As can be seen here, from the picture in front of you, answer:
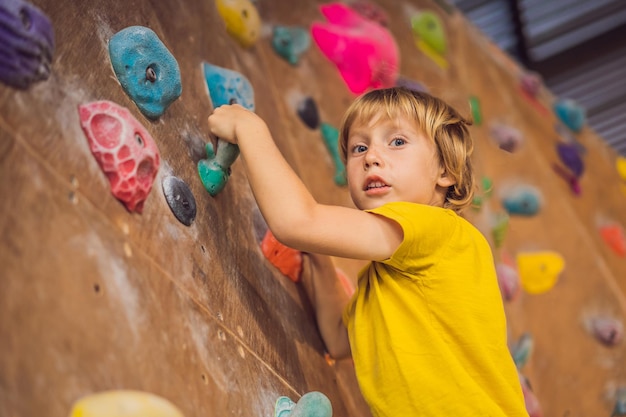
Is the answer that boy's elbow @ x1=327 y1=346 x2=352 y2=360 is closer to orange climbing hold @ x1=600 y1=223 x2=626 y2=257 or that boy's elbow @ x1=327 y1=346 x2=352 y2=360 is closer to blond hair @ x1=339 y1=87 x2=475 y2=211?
blond hair @ x1=339 y1=87 x2=475 y2=211

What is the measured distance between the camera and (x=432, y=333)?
1.35m

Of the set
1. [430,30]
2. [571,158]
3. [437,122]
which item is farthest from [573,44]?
[437,122]

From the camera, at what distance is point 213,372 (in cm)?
113

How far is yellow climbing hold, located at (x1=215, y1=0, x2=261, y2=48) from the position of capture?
1.86 meters

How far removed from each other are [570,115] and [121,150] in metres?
2.22

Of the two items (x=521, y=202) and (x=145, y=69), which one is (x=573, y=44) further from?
(x=145, y=69)

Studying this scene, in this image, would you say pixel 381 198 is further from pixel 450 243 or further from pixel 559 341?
pixel 559 341

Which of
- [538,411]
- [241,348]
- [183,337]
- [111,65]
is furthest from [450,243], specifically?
[538,411]

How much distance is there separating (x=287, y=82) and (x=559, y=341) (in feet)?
3.41

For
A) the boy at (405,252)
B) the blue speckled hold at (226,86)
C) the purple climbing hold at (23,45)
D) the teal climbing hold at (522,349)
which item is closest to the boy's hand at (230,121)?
the boy at (405,252)

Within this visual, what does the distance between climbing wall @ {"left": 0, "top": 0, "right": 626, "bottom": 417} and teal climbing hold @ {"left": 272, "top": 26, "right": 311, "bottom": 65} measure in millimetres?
10

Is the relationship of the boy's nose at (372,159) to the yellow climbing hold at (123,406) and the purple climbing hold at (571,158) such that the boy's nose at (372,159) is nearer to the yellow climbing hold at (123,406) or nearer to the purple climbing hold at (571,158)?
the yellow climbing hold at (123,406)

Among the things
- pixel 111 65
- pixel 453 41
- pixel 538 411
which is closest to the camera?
pixel 111 65

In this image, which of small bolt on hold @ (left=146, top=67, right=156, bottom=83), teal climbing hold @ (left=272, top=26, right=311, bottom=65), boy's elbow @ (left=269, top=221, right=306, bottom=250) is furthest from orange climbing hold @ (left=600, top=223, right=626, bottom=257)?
small bolt on hold @ (left=146, top=67, right=156, bottom=83)
